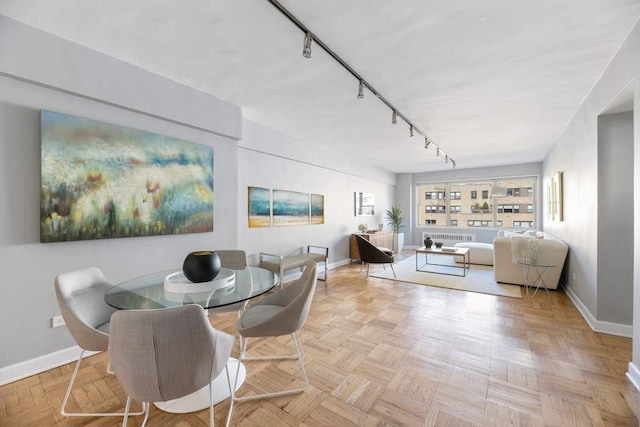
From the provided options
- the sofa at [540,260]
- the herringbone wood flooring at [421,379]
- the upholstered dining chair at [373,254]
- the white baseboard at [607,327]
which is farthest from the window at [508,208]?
the white baseboard at [607,327]

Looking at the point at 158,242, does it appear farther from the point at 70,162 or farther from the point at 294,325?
the point at 294,325

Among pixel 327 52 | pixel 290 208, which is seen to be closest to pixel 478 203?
pixel 290 208

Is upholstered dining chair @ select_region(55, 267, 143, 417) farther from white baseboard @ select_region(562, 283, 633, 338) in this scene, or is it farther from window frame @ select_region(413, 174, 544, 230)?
window frame @ select_region(413, 174, 544, 230)

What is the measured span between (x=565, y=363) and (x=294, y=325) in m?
2.26

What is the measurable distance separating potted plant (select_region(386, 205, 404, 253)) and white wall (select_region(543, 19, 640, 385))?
13.1ft

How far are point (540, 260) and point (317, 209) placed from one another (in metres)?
3.81

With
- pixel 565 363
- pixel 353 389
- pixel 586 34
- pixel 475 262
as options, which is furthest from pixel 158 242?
pixel 475 262

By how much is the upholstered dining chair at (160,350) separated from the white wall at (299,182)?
285 cm

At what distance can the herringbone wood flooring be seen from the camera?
1690mm

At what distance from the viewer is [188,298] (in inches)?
68.6

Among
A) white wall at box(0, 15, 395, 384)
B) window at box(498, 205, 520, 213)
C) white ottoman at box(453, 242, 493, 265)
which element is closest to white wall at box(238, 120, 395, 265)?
white wall at box(0, 15, 395, 384)

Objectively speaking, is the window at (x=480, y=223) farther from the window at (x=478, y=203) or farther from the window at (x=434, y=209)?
the window at (x=434, y=209)

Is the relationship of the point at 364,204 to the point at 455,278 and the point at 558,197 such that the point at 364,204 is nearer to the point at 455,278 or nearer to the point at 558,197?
the point at 455,278

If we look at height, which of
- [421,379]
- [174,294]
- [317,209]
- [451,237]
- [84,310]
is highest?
[317,209]
